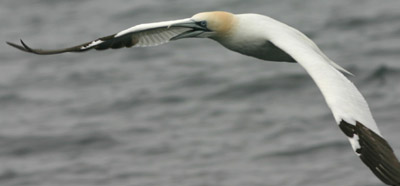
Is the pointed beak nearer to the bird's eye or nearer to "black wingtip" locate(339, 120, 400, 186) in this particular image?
the bird's eye

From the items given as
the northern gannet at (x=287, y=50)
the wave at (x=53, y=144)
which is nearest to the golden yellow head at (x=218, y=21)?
the northern gannet at (x=287, y=50)

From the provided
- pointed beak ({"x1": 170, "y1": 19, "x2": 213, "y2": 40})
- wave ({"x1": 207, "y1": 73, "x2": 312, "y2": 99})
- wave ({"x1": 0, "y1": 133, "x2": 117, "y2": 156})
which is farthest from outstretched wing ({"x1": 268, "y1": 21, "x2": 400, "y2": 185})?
wave ({"x1": 207, "y1": 73, "x2": 312, "y2": 99})

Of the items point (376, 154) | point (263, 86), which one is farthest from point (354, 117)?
point (263, 86)

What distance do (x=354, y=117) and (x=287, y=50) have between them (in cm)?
153

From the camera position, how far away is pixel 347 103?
10.9 meters

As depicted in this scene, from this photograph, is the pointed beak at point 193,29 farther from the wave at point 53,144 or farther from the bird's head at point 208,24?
the wave at point 53,144

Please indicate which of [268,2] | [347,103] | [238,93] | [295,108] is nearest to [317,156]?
[295,108]

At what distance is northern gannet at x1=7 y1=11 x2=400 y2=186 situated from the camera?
10500 mm

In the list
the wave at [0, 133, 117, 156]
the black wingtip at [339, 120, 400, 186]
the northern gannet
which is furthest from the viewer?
the wave at [0, 133, 117, 156]

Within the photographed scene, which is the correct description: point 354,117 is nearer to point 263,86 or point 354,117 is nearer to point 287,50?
point 287,50

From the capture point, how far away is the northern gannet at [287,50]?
1050cm

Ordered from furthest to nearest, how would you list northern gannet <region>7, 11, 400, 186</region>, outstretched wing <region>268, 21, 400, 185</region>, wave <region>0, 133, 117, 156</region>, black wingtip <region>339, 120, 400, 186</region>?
wave <region>0, 133, 117, 156</region>
northern gannet <region>7, 11, 400, 186</region>
outstretched wing <region>268, 21, 400, 185</region>
black wingtip <region>339, 120, 400, 186</region>

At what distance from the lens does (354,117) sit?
10.8m

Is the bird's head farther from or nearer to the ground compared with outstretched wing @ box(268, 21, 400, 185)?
farther from the ground
